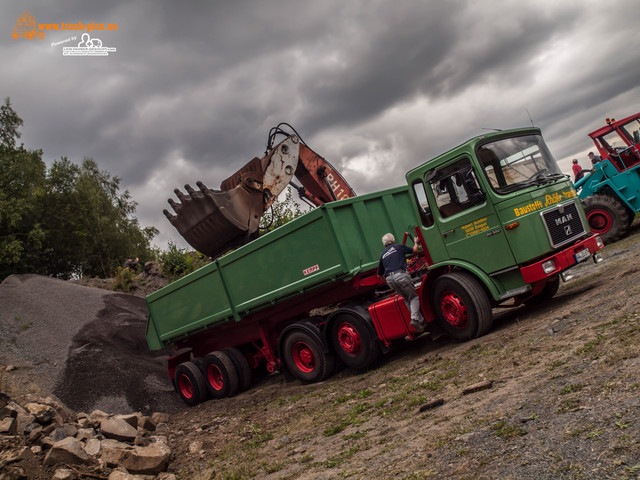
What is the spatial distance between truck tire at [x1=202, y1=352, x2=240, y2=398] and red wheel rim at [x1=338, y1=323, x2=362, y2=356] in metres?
2.94

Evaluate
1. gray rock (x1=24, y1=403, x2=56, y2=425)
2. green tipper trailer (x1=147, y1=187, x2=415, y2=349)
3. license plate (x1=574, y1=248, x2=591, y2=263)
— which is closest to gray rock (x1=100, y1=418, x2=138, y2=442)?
gray rock (x1=24, y1=403, x2=56, y2=425)

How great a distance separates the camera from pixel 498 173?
22.7 ft

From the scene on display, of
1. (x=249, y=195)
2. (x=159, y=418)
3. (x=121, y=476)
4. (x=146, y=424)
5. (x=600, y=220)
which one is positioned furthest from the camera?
(x=600, y=220)

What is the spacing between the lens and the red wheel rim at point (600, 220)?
12.4m

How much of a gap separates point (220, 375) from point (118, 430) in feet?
10.2

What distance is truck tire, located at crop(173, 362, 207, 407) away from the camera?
10.4m

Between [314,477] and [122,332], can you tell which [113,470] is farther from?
[122,332]

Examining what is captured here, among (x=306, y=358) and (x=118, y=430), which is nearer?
(x=118, y=430)

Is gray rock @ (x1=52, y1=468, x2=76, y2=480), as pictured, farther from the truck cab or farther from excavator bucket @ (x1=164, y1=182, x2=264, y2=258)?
the truck cab

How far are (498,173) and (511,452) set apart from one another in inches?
176

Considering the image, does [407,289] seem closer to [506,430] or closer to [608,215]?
[506,430]

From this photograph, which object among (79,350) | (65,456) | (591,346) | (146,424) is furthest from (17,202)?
(591,346)

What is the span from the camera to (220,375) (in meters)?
10.4

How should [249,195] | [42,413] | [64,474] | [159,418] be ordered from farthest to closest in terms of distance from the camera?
[249,195] → [159,418] → [42,413] → [64,474]
